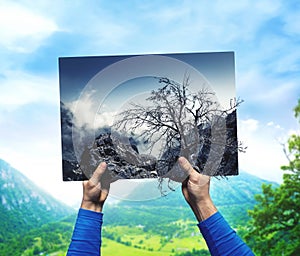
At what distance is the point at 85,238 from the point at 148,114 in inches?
20.9

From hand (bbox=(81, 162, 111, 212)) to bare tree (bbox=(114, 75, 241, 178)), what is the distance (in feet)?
0.99

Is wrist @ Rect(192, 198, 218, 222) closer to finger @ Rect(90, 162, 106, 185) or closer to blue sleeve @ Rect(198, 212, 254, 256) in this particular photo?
blue sleeve @ Rect(198, 212, 254, 256)

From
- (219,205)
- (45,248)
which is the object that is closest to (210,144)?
(219,205)

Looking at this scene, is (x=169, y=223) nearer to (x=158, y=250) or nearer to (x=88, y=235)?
(x=158, y=250)

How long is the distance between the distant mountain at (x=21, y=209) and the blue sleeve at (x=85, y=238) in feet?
6.10

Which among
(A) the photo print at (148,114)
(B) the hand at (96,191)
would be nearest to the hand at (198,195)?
(B) the hand at (96,191)

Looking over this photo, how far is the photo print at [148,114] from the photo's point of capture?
42.4 inches

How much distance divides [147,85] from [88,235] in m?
0.59

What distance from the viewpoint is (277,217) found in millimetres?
2748

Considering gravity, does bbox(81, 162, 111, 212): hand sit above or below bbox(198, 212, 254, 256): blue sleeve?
above

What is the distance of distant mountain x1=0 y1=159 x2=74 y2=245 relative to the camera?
8.26 feet

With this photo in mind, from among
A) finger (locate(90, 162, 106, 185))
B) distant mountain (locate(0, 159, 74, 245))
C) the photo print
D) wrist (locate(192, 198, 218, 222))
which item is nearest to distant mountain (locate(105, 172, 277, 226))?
distant mountain (locate(0, 159, 74, 245))

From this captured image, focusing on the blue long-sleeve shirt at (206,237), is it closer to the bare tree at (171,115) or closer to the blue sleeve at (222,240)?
the blue sleeve at (222,240)

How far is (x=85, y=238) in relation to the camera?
658 millimetres
